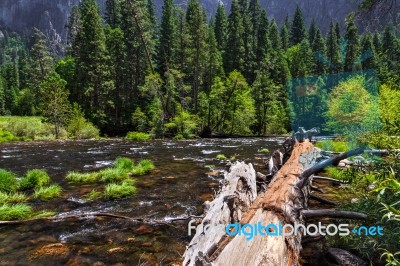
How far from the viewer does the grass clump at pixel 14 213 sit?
23.1ft

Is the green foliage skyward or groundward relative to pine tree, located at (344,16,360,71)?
groundward

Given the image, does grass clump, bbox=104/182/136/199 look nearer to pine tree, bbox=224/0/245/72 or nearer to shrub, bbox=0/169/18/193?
shrub, bbox=0/169/18/193

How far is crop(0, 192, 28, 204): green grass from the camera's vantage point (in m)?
8.25

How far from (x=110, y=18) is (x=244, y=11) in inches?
1173

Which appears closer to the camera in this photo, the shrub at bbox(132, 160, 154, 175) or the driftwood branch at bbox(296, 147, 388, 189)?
the driftwood branch at bbox(296, 147, 388, 189)

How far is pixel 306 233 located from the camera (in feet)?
16.8

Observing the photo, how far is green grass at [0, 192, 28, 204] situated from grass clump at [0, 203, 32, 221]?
1.01 metres

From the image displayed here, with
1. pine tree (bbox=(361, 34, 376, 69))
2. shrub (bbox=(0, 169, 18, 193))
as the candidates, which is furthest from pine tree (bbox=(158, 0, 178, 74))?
shrub (bbox=(0, 169, 18, 193))

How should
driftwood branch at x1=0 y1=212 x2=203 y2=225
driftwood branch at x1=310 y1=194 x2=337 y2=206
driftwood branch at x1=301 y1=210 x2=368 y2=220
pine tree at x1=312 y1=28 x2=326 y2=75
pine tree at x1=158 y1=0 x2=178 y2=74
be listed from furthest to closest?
pine tree at x1=312 y1=28 x2=326 y2=75 < pine tree at x1=158 y1=0 x2=178 y2=74 < driftwood branch at x1=310 y1=194 x2=337 y2=206 < driftwood branch at x1=0 y1=212 x2=203 y2=225 < driftwood branch at x1=301 y1=210 x2=368 y2=220

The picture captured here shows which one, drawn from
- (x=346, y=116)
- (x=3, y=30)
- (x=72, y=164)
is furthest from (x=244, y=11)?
(x=3, y=30)

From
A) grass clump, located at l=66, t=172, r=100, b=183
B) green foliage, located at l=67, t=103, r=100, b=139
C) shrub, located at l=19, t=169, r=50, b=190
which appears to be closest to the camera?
shrub, located at l=19, t=169, r=50, b=190

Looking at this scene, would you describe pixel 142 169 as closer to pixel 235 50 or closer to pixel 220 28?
pixel 235 50

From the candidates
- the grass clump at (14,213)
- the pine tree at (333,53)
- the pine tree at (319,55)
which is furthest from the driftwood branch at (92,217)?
the pine tree at (333,53)

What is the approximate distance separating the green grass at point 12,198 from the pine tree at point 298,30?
282 feet
